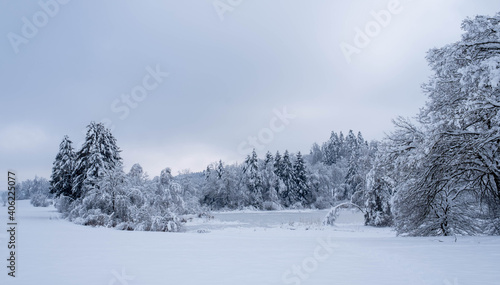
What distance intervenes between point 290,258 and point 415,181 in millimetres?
7320

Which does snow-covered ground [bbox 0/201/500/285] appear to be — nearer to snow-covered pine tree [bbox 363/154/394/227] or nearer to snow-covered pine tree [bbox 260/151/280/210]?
snow-covered pine tree [bbox 363/154/394/227]

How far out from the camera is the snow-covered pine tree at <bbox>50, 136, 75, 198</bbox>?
114 ft

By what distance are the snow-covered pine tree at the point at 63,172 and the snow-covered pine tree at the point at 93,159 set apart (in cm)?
149

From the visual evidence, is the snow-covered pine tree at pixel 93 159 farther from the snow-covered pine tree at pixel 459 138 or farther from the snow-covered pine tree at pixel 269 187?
the snow-covered pine tree at pixel 269 187

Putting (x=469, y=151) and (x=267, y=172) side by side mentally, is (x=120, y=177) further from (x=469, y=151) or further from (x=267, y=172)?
(x=267, y=172)

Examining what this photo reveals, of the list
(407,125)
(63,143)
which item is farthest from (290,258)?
(63,143)

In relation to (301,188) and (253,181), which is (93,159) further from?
(301,188)

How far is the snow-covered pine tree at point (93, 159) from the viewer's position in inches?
1189

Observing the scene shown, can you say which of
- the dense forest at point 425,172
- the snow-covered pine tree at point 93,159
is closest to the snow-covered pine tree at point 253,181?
the dense forest at point 425,172

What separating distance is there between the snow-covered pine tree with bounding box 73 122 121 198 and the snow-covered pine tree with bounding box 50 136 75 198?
149cm

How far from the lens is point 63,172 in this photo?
117 ft

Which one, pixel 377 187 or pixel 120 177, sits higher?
pixel 120 177

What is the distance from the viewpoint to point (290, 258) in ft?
28.3

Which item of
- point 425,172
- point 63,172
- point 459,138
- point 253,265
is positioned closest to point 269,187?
point 63,172
